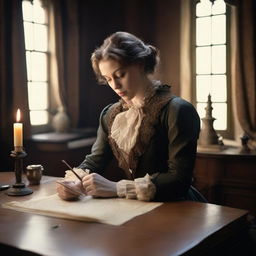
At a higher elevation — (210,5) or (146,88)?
(210,5)

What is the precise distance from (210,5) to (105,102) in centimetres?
148

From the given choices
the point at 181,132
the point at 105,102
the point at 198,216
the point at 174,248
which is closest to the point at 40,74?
the point at 105,102

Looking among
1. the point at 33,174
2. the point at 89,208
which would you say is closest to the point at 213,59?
the point at 33,174

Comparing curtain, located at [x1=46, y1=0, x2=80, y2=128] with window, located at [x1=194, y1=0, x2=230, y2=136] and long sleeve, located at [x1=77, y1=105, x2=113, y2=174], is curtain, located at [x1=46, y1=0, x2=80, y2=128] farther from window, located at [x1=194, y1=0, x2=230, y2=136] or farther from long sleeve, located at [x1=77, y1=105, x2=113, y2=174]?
long sleeve, located at [x1=77, y1=105, x2=113, y2=174]

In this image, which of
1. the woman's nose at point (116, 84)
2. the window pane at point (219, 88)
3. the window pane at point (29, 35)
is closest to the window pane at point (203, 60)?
the window pane at point (219, 88)

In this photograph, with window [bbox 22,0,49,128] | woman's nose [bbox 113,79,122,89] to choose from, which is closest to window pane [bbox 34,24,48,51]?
window [bbox 22,0,49,128]

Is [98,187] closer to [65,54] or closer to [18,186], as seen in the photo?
[18,186]

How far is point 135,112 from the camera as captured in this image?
2.23 meters

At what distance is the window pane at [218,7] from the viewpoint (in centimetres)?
425

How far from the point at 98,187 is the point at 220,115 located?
2.65m

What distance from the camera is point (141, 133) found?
2.14 m

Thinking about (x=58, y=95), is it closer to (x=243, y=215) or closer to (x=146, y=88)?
(x=146, y=88)

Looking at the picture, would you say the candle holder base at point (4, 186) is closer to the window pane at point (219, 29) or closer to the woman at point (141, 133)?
the woman at point (141, 133)

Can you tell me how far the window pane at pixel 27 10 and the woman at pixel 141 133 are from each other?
237 centimetres
